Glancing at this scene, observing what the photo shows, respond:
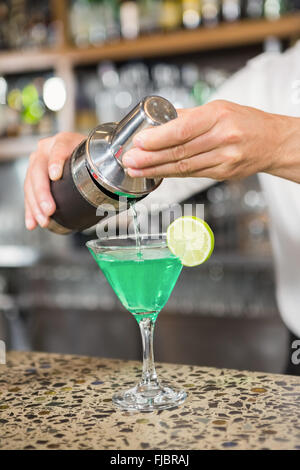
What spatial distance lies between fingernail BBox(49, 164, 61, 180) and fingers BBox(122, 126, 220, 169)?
247 mm

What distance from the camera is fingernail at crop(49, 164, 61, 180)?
1.07 meters

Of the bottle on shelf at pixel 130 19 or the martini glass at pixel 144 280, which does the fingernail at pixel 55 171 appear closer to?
the martini glass at pixel 144 280

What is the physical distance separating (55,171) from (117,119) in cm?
206

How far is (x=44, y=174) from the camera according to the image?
3.74ft

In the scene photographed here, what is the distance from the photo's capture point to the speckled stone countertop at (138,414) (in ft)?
2.45

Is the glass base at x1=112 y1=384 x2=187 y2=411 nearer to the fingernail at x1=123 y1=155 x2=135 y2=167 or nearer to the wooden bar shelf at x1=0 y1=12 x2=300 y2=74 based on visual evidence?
the fingernail at x1=123 y1=155 x2=135 y2=167

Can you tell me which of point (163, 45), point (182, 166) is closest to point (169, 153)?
point (182, 166)

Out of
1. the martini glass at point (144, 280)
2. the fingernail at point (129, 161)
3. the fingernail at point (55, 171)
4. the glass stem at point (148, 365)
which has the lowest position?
the glass stem at point (148, 365)

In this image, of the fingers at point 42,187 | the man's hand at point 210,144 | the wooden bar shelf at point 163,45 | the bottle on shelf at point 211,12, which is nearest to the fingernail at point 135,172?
the man's hand at point 210,144

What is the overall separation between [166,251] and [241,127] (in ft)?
0.79

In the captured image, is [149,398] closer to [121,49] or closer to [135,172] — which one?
[135,172]

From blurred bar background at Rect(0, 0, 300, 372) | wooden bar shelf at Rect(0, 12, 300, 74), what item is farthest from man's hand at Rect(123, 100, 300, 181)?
wooden bar shelf at Rect(0, 12, 300, 74)

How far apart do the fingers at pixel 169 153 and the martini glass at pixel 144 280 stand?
167mm
